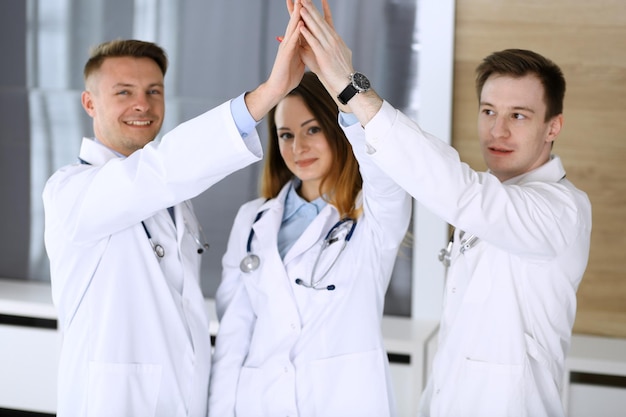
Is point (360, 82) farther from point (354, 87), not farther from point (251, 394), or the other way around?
point (251, 394)

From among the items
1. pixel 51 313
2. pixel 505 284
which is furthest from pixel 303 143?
pixel 51 313

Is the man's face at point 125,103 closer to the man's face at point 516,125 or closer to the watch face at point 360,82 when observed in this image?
the watch face at point 360,82

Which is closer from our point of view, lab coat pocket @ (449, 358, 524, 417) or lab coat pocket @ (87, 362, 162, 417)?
lab coat pocket @ (449, 358, 524, 417)

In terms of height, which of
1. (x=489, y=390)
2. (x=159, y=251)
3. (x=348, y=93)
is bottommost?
(x=489, y=390)

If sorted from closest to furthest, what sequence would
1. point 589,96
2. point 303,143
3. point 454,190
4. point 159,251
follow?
1. point 454,190
2. point 159,251
3. point 303,143
4. point 589,96

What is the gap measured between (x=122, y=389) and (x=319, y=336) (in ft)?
1.77

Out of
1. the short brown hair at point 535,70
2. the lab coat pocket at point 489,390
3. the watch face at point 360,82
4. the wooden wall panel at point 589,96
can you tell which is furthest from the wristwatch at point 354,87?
the wooden wall panel at point 589,96

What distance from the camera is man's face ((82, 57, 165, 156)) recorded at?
2449 mm

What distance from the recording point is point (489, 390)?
2.01 metres

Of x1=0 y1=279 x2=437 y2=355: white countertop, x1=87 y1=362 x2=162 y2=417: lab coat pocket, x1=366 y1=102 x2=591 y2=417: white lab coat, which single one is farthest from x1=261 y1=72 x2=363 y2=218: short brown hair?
x1=0 y1=279 x2=437 y2=355: white countertop

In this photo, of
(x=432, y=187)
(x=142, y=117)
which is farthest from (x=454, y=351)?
(x=142, y=117)

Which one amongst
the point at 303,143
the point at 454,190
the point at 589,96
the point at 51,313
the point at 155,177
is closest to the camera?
A: the point at 454,190

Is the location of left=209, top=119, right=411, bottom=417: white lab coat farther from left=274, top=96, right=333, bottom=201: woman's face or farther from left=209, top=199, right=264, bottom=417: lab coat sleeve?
left=274, top=96, right=333, bottom=201: woman's face

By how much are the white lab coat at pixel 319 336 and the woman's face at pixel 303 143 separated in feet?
0.55
